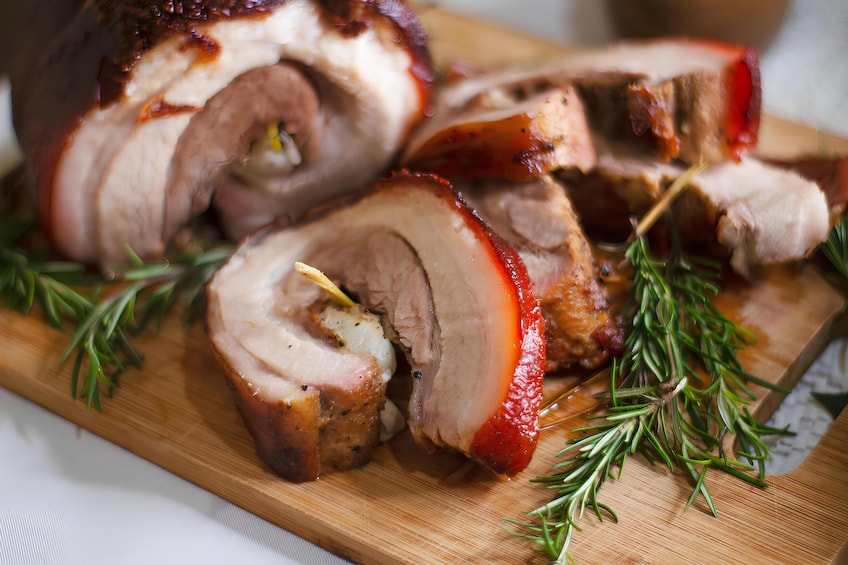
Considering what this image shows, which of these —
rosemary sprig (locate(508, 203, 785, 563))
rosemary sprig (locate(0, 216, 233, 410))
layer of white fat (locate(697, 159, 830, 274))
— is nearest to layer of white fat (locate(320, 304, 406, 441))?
rosemary sprig (locate(508, 203, 785, 563))

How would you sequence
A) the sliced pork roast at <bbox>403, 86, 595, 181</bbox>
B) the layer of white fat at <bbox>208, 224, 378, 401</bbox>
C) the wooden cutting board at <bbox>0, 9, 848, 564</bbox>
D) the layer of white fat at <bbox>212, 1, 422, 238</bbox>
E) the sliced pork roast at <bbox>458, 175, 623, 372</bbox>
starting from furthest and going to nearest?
1. the layer of white fat at <bbox>212, 1, 422, 238</bbox>
2. the sliced pork roast at <bbox>403, 86, 595, 181</bbox>
3. the sliced pork roast at <bbox>458, 175, 623, 372</bbox>
4. the layer of white fat at <bbox>208, 224, 378, 401</bbox>
5. the wooden cutting board at <bbox>0, 9, 848, 564</bbox>

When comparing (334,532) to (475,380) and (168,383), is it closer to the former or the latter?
(475,380)

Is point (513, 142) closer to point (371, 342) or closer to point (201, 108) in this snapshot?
point (371, 342)

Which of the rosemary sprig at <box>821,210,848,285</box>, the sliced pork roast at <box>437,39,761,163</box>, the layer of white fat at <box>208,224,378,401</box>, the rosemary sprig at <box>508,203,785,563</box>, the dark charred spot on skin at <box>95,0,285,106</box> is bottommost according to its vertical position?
the layer of white fat at <box>208,224,378,401</box>

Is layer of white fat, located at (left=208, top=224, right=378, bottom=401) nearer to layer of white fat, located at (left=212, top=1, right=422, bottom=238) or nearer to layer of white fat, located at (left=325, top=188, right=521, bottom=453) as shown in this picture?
layer of white fat, located at (left=325, top=188, right=521, bottom=453)

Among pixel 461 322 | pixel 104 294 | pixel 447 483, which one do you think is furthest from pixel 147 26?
pixel 447 483

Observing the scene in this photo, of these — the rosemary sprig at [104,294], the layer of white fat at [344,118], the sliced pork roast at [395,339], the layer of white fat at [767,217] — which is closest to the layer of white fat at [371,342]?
the sliced pork roast at [395,339]

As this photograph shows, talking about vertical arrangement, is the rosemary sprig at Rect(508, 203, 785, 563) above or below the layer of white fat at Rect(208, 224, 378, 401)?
above
